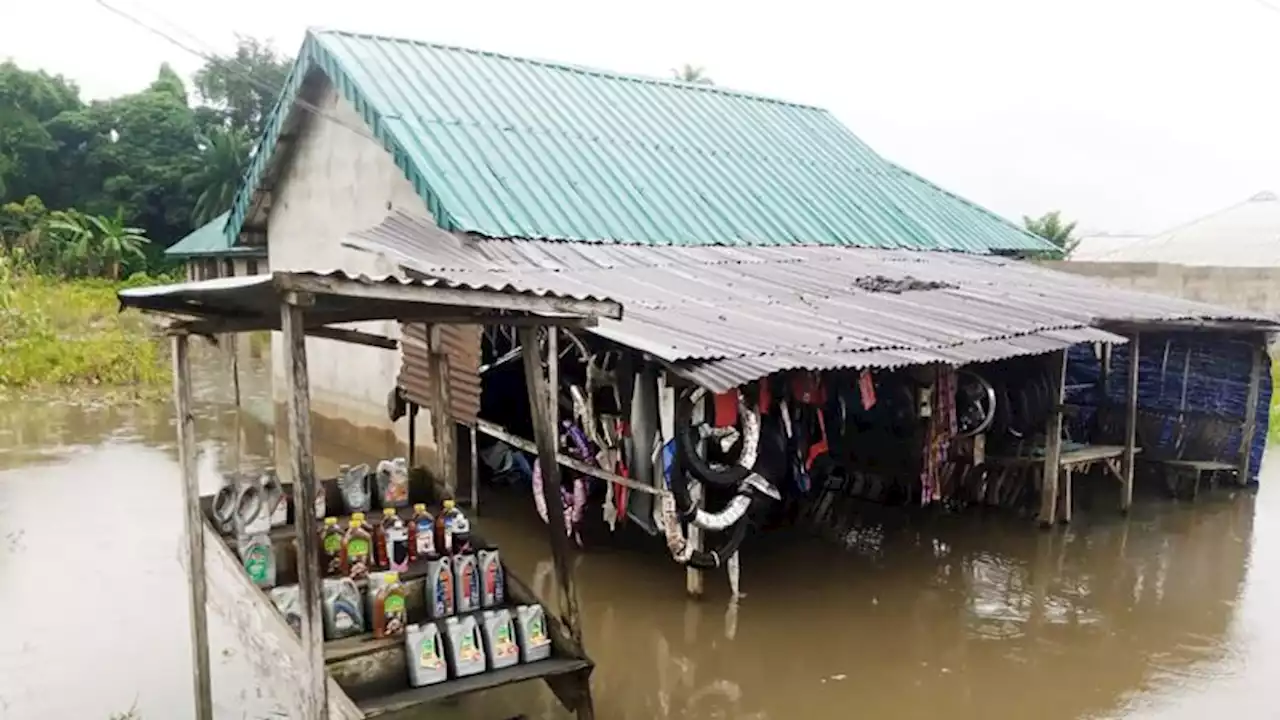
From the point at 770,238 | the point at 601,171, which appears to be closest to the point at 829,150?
the point at 770,238

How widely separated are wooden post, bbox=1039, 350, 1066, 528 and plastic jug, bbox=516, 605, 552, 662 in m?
5.91

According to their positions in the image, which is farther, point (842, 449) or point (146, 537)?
point (842, 449)

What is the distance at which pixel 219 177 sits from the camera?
31.2 m

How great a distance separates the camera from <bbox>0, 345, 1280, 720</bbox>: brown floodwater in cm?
547

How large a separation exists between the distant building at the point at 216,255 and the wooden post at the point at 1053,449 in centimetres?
1236

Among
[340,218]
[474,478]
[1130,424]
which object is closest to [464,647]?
[474,478]

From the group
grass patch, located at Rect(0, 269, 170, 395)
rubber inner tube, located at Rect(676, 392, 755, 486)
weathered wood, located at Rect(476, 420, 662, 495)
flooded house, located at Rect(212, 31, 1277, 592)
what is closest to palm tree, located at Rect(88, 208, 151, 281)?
grass patch, located at Rect(0, 269, 170, 395)

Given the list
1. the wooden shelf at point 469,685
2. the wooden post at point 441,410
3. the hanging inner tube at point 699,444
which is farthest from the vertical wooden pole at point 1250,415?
the wooden shelf at point 469,685

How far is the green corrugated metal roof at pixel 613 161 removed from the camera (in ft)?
31.1

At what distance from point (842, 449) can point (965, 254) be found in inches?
173

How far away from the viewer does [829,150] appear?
46.1 ft

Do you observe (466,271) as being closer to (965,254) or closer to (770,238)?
(770,238)

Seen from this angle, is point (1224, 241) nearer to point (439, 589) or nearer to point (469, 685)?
point (439, 589)

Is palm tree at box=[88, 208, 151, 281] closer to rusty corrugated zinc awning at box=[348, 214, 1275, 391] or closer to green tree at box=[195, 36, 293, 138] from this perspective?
green tree at box=[195, 36, 293, 138]
